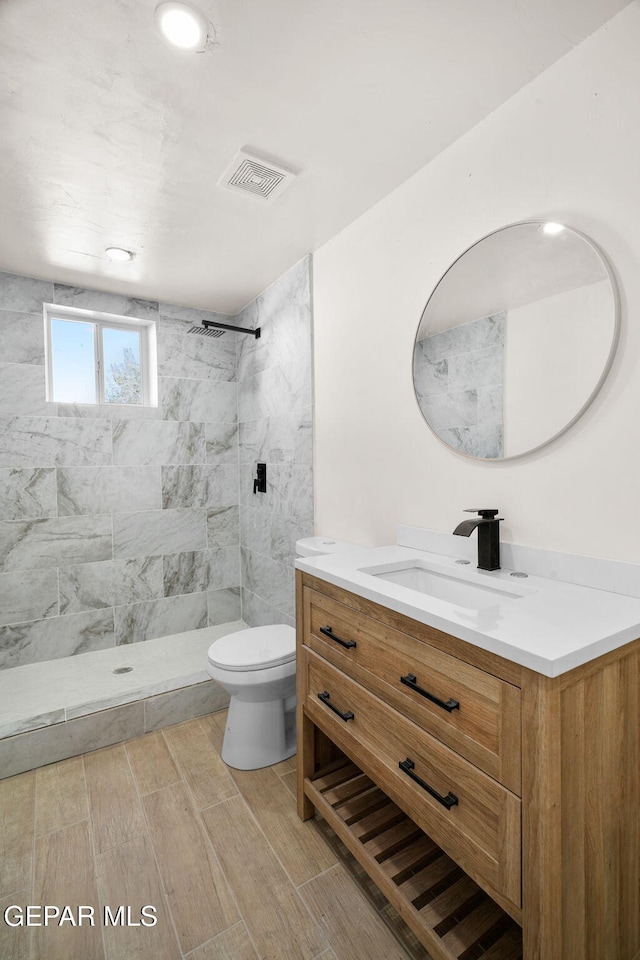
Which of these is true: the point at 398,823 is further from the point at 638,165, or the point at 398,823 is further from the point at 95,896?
the point at 638,165

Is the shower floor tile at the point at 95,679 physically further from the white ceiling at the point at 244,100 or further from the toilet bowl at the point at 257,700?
the white ceiling at the point at 244,100

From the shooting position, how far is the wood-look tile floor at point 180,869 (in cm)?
123

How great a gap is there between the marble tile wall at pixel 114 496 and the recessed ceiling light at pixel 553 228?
188 cm

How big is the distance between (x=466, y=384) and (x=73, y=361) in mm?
2557

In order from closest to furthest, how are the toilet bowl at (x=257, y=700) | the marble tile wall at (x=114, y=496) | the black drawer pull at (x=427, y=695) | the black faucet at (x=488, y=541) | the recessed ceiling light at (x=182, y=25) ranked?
the black drawer pull at (x=427, y=695) → the recessed ceiling light at (x=182, y=25) → the black faucet at (x=488, y=541) → the toilet bowl at (x=257, y=700) → the marble tile wall at (x=114, y=496)

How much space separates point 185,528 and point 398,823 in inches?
88.5

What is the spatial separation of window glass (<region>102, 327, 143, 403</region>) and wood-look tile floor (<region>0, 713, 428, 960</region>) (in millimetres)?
2130

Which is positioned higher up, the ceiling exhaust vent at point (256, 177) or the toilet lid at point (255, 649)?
the ceiling exhaust vent at point (256, 177)

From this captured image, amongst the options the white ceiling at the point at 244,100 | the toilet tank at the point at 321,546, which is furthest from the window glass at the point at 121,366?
the toilet tank at the point at 321,546

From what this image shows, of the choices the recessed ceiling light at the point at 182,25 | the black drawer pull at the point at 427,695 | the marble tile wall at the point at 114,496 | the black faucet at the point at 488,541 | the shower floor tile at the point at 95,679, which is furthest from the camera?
the marble tile wall at the point at 114,496

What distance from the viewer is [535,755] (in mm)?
800

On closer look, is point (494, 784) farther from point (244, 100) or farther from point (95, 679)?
point (95, 679)

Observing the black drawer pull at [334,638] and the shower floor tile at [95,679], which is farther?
the shower floor tile at [95,679]

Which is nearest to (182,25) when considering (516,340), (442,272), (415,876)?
(442,272)
